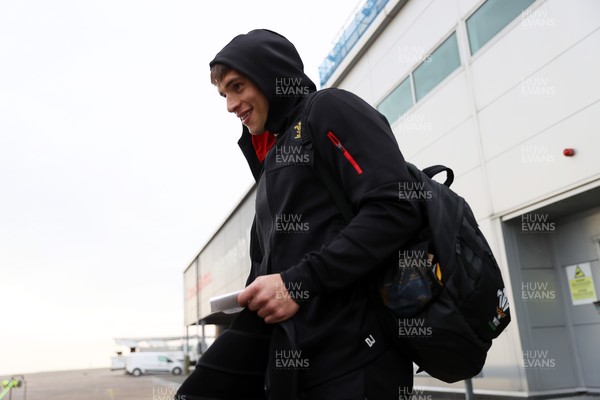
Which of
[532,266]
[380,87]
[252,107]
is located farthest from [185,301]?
[252,107]

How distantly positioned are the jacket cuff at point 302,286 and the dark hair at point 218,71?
26.9 inches

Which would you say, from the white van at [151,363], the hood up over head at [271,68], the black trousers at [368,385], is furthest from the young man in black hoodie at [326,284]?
the white van at [151,363]

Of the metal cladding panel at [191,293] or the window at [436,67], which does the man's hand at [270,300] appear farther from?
the metal cladding panel at [191,293]

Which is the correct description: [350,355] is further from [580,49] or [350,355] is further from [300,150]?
[580,49]

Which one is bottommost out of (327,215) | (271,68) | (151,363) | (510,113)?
(151,363)

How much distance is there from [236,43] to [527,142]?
Answer: 6740 millimetres

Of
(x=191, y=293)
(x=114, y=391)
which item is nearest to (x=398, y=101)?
(x=114, y=391)

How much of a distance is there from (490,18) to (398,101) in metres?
3.22

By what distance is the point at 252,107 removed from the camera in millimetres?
1562

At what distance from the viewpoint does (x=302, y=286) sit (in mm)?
1167

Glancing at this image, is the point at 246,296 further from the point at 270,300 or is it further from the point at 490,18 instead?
the point at 490,18

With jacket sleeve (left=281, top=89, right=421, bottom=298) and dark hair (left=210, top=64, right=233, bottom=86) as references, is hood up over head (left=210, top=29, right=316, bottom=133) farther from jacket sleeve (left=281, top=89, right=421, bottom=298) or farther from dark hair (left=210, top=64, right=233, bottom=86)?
jacket sleeve (left=281, top=89, right=421, bottom=298)

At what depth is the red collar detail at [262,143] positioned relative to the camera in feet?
5.85

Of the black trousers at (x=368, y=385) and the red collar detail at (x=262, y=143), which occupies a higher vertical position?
the red collar detail at (x=262, y=143)
